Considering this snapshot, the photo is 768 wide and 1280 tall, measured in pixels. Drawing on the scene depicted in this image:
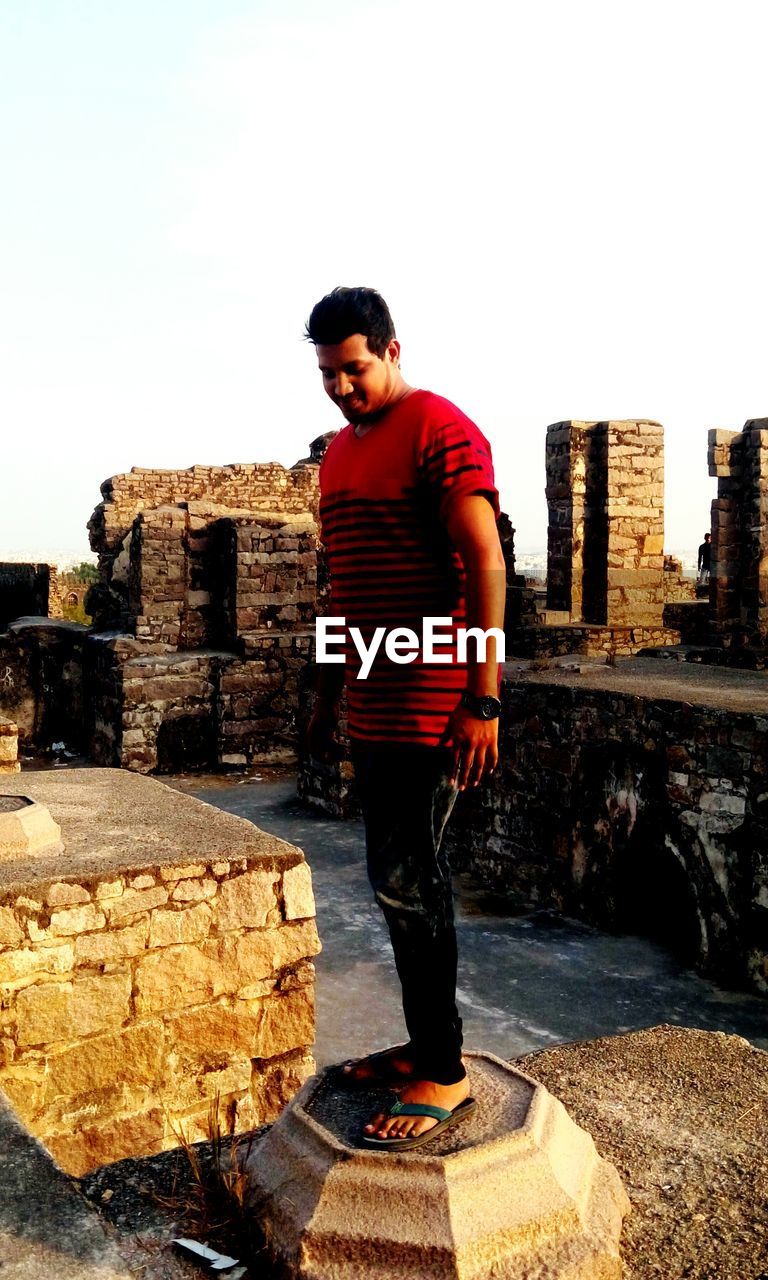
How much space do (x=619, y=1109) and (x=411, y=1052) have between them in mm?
482

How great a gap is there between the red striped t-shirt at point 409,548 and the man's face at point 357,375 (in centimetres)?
5

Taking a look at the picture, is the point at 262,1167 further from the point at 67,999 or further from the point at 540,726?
the point at 540,726

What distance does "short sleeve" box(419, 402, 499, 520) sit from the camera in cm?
177

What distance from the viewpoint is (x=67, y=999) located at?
2986mm

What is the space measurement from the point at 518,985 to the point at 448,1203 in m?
3.92

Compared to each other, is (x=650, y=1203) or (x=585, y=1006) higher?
(x=650, y=1203)

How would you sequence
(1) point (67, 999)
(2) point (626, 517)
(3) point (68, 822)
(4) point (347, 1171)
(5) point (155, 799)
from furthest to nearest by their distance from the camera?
(2) point (626, 517) < (5) point (155, 799) < (3) point (68, 822) < (1) point (67, 999) < (4) point (347, 1171)

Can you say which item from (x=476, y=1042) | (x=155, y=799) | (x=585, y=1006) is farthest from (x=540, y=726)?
(x=155, y=799)

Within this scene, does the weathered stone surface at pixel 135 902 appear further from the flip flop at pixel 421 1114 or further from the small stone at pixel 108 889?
the flip flop at pixel 421 1114

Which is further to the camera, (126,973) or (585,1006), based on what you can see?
(585,1006)

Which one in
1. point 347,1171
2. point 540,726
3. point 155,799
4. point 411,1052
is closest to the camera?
point 347,1171

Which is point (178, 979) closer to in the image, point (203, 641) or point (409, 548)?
point (409, 548)

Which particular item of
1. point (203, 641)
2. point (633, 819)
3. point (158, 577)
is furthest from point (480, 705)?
point (203, 641)

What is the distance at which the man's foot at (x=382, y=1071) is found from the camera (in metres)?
1.94
